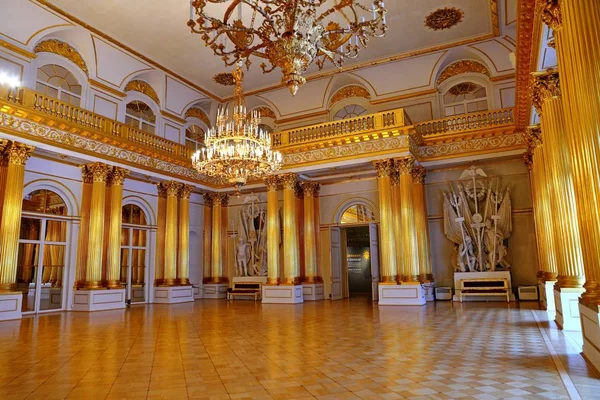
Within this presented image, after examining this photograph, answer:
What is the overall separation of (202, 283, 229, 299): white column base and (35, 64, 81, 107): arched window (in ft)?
23.9

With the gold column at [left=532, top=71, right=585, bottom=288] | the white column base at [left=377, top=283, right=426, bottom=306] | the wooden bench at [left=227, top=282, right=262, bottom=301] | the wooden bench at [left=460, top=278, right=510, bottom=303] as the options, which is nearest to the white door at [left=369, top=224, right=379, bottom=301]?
the white column base at [left=377, top=283, right=426, bottom=306]

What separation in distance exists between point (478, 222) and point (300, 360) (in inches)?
353

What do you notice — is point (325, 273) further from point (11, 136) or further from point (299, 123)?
point (11, 136)

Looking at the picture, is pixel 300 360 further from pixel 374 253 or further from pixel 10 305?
pixel 374 253

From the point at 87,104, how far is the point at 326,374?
10878 millimetres

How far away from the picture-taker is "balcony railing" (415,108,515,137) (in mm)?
11797

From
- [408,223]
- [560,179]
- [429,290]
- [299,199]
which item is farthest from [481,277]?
[299,199]

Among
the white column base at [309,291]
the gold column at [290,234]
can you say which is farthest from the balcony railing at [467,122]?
the white column base at [309,291]

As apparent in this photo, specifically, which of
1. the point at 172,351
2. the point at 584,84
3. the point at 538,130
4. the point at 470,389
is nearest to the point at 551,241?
the point at 538,130

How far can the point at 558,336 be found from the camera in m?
5.56

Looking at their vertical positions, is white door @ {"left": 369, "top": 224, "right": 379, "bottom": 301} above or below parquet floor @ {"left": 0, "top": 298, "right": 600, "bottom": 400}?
above

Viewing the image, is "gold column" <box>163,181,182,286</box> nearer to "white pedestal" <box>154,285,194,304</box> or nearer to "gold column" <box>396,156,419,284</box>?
"white pedestal" <box>154,285,194,304</box>

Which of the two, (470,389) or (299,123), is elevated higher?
(299,123)

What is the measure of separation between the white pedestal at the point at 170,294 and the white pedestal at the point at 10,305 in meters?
4.41
